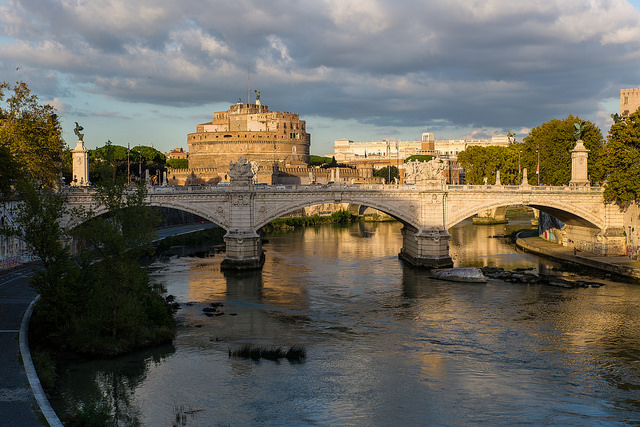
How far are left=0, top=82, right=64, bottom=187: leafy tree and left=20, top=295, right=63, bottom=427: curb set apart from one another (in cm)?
1747

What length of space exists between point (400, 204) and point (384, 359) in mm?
22644

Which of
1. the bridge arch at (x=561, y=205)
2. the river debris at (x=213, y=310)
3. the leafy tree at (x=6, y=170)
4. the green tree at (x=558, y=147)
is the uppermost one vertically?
the green tree at (x=558, y=147)

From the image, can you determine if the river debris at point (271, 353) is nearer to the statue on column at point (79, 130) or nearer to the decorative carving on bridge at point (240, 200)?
the decorative carving on bridge at point (240, 200)

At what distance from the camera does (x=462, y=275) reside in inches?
1598

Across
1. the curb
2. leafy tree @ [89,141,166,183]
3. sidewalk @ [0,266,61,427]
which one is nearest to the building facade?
leafy tree @ [89,141,166,183]

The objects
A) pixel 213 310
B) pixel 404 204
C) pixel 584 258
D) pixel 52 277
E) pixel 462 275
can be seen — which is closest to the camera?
pixel 52 277

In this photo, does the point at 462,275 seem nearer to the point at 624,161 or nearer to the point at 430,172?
the point at 430,172

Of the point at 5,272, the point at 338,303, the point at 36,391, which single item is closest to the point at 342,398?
the point at 36,391

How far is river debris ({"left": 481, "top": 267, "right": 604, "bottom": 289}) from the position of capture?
38.4 metres

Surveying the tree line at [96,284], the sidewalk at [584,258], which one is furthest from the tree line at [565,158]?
the tree line at [96,284]

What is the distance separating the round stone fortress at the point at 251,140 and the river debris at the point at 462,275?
6152 centimetres

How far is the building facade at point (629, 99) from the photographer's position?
237 feet

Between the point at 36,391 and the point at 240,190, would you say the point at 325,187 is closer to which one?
the point at 240,190

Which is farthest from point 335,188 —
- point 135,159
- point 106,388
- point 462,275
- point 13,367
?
point 135,159
